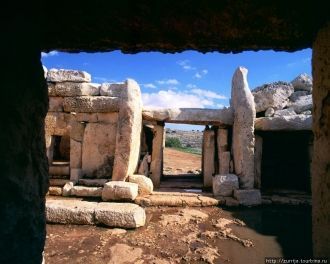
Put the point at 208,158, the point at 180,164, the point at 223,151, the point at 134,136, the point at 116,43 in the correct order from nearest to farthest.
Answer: the point at 116,43, the point at 134,136, the point at 223,151, the point at 208,158, the point at 180,164

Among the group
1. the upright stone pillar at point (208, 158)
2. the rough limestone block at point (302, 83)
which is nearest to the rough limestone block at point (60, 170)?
the upright stone pillar at point (208, 158)

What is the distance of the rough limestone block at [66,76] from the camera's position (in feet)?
27.7

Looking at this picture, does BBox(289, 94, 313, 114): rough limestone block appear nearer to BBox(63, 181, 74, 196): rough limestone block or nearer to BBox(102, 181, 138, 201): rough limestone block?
BBox(102, 181, 138, 201): rough limestone block

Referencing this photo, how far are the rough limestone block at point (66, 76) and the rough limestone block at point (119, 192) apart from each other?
346 centimetres

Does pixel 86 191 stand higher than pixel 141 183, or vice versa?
pixel 141 183

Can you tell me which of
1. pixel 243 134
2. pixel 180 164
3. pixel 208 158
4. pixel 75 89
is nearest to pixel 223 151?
pixel 208 158

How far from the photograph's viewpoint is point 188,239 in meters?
5.23

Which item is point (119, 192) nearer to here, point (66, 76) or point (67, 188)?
point (67, 188)

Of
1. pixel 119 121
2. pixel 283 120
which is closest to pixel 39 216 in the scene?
pixel 119 121

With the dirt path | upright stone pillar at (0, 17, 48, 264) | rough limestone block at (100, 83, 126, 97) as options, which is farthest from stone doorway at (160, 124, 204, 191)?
upright stone pillar at (0, 17, 48, 264)

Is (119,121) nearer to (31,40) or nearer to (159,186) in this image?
(159,186)

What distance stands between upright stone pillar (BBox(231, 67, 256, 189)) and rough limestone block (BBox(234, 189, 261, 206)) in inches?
12.0

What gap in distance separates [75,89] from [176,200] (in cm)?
427

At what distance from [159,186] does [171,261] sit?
443cm
